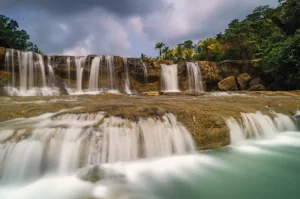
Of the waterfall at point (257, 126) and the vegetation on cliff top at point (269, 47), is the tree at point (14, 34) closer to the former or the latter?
the vegetation on cliff top at point (269, 47)

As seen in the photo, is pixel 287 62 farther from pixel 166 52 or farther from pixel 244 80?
pixel 166 52

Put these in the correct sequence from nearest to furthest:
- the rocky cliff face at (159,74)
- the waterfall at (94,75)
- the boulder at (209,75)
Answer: the rocky cliff face at (159,74), the waterfall at (94,75), the boulder at (209,75)

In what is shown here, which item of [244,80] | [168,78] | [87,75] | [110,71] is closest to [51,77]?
[87,75]

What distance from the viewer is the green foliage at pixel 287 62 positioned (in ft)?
60.5

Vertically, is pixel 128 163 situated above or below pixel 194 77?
below

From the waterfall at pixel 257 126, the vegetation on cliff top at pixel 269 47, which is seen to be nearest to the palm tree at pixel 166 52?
the vegetation on cliff top at pixel 269 47

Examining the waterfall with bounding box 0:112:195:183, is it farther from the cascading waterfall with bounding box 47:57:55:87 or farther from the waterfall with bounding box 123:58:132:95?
the waterfall with bounding box 123:58:132:95

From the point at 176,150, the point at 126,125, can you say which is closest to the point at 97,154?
the point at 126,125

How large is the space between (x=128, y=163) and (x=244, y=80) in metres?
19.5

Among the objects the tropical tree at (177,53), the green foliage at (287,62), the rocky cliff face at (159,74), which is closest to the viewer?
the green foliage at (287,62)

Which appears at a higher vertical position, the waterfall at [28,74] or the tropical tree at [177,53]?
the tropical tree at [177,53]

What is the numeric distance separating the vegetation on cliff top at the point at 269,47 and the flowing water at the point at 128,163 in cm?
1534

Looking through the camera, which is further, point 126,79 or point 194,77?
point 194,77

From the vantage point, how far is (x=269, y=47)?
22.2m
